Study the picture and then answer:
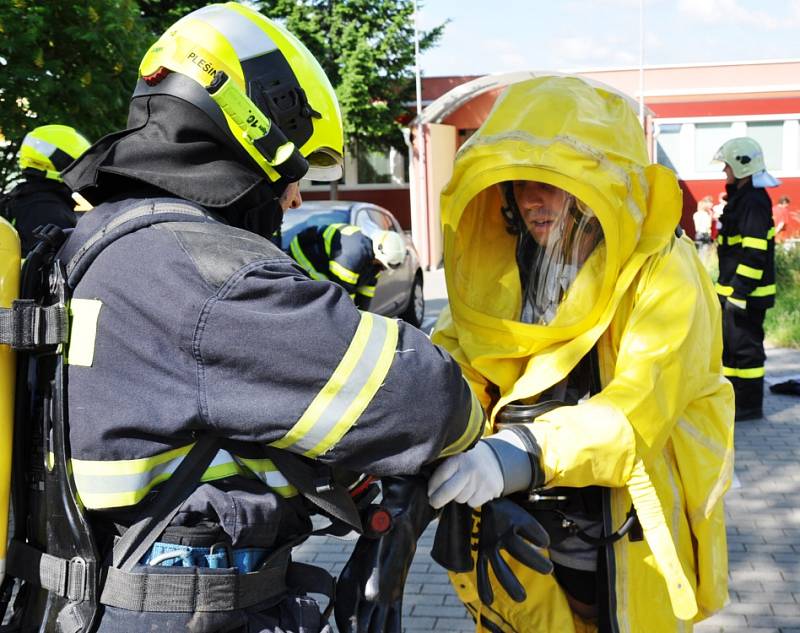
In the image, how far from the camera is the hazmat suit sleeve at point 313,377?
141 centimetres

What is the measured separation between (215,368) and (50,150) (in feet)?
13.2

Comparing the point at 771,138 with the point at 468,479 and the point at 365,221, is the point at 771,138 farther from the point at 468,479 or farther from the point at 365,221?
the point at 468,479

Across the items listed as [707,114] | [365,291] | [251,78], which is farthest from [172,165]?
[707,114]

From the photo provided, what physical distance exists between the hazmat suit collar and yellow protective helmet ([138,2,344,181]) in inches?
1.2

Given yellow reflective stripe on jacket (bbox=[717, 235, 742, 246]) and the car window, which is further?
the car window

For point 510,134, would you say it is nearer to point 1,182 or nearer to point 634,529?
point 634,529

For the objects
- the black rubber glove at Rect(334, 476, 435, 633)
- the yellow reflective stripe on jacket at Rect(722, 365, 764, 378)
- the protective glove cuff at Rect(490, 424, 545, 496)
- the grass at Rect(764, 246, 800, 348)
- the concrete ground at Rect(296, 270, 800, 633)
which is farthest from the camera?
the grass at Rect(764, 246, 800, 348)

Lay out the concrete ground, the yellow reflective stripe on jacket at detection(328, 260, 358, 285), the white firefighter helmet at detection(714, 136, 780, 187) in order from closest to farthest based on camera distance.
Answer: the concrete ground < the yellow reflective stripe on jacket at detection(328, 260, 358, 285) < the white firefighter helmet at detection(714, 136, 780, 187)

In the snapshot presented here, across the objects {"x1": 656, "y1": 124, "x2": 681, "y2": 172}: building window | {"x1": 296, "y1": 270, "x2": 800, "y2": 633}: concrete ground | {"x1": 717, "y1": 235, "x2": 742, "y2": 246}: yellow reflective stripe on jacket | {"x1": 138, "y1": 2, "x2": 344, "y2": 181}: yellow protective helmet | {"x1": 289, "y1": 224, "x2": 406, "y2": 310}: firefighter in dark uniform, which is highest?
{"x1": 138, "y1": 2, "x2": 344, "y2": 181}: yellow protective helmet

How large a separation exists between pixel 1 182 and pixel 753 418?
20.5 ft

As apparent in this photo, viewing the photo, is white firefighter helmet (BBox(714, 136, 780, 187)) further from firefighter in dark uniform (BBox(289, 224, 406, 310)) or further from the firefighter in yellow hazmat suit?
the firefighter in yellow hazmat suit

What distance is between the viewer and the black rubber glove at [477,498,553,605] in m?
1.95

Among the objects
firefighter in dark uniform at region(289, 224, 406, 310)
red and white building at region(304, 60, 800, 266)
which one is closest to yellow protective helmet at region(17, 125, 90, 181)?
firefighter in dark uniform at region(289, 224, 406, 310)

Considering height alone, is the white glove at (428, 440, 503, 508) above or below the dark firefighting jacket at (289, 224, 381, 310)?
above
